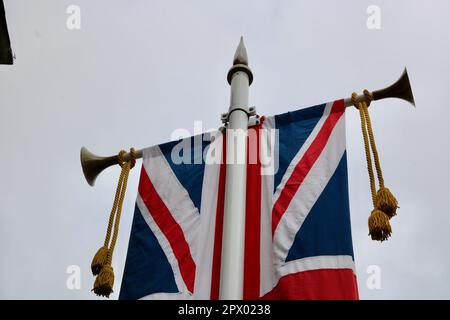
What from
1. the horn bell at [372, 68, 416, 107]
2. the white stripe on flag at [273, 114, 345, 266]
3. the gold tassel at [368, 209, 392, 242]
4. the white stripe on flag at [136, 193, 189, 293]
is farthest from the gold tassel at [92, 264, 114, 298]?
the horn bell at [372, 68, 416, 107]

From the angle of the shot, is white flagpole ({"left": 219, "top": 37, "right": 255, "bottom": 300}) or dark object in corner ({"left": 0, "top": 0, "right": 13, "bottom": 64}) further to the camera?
dark object in corner ({"left": 0, "top": 0, "right": 13, "bottom": 64})

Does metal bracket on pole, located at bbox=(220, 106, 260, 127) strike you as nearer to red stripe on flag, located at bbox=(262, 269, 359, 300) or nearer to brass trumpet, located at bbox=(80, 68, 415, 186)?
brass trumpet, located at bbox=(80, 68, 415, 186)

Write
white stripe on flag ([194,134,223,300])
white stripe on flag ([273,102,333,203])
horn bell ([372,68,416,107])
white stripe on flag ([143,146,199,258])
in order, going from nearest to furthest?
white stripe on flag ([194,134,223,300])
white stripe on flag ([273,102,333,203])
white stripe on flag ([143,146,199,258])
horn bell ([372,68,416,107])

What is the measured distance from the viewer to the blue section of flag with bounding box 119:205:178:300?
13.0 ft

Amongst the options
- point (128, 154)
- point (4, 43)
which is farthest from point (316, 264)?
point (4, 43)

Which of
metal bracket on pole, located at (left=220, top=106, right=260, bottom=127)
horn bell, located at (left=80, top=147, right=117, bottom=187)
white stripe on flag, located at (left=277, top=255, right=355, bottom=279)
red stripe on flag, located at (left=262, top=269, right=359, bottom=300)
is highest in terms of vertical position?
metal bracket on pole, located at (left=220, top=106, right=260, bottom=127)

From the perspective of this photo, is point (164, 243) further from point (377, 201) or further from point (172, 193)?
point (377, 201)

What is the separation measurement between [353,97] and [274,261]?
4.80ft

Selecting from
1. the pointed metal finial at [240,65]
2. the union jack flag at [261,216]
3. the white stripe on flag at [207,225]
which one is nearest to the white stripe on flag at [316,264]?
the union jack flag at [261,216]

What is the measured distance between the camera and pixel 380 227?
354 cm

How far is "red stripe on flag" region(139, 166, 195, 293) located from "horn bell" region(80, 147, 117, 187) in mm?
429

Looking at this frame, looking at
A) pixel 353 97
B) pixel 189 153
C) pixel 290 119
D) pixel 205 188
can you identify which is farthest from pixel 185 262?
pixel 353 97

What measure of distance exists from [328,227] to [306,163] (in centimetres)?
59

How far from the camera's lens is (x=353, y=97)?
14.0ft
